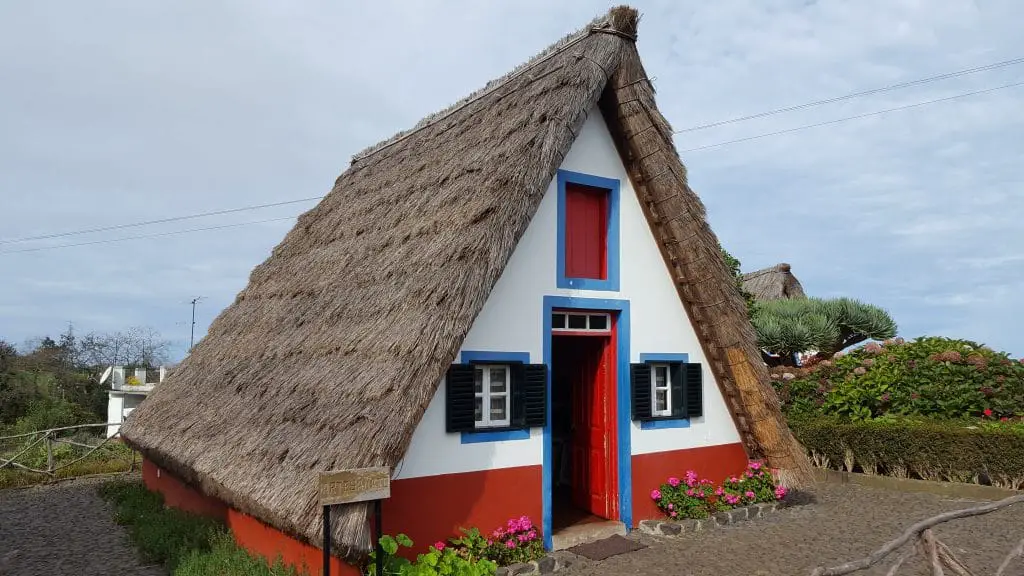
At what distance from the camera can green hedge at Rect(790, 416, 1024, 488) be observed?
9.87 m

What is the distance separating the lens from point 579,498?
8.67 metres

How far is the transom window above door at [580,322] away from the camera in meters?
7.72

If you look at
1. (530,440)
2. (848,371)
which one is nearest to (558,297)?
(530,440)

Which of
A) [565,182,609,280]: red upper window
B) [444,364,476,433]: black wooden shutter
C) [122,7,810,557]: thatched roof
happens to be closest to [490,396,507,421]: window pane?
[444,364,476,433]: black wooden shutter

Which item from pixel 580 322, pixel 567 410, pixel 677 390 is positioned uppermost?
pixel 580 322

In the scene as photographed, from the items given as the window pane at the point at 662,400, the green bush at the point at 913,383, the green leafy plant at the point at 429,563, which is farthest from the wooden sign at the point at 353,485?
the green bush at the point at 913,383

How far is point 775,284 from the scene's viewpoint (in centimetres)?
2544

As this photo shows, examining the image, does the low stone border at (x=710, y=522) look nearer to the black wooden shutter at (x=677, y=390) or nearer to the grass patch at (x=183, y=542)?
the black wooden shutter at (x=677, y=390)

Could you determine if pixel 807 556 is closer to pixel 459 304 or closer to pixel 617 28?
Answer: pixel 459 304

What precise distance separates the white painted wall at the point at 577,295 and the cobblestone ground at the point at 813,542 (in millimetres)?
1192

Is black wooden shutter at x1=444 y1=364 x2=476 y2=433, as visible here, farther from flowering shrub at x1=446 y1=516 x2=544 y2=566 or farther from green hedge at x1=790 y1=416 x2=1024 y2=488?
green hedge at x1=790 y1=416 x2=1024 y2=488

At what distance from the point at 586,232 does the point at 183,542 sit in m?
6.15

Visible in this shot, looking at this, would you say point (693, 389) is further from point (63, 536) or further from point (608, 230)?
point (63, 536)

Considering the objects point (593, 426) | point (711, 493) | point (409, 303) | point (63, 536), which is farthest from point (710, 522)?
point (63, 536)
